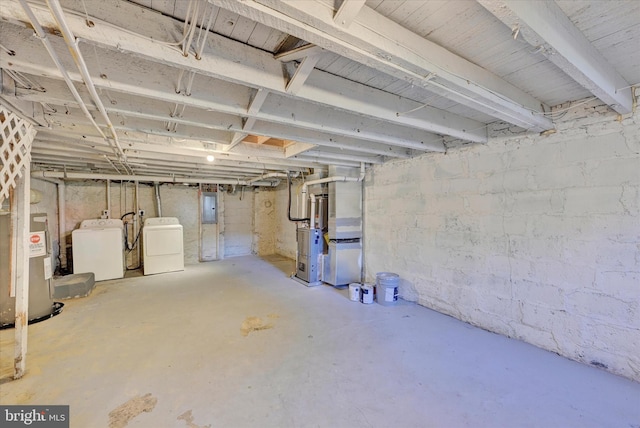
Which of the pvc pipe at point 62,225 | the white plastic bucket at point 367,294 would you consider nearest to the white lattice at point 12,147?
the white plastic bucket at point 367,294

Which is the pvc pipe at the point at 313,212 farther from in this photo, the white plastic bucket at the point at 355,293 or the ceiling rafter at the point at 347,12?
the ceiling rafter at the point at 347,12

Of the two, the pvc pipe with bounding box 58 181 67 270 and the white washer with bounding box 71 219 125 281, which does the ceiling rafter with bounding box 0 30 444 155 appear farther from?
the pvc pipe with bounding box 58 181 67 270

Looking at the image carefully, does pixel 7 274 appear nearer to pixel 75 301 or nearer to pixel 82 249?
pixel 75 301

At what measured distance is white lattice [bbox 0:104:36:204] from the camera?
5.84ft

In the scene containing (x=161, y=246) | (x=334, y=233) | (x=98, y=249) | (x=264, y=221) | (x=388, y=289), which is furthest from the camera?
(x=264, y=221)

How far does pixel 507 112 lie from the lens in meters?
1.93

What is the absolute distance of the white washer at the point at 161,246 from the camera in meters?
5.08

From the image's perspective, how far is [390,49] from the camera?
1.22m

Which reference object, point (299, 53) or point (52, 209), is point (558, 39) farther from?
point (52, 209)

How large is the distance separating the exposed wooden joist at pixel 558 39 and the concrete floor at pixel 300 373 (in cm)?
199

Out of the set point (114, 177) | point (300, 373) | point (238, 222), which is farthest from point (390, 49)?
point (238, 222)

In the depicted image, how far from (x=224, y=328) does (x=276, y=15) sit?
2.83m

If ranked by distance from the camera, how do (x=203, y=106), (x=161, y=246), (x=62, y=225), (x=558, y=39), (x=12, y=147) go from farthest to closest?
(x=161, y=246)
(x=62, y=225)
(x=12, y=147)
(x=203, y=106)
(x=558, y=39)

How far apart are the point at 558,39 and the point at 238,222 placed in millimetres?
6731
